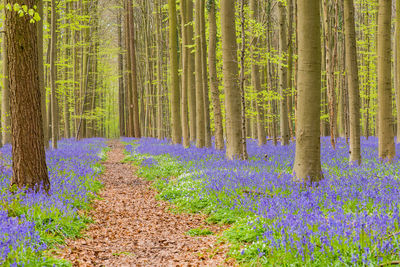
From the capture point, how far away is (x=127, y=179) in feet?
42.3

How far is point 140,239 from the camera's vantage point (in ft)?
21.1

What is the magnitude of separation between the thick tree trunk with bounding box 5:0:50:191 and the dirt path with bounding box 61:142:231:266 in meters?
1.87

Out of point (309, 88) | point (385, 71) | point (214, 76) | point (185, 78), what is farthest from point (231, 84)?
point (185, 78)

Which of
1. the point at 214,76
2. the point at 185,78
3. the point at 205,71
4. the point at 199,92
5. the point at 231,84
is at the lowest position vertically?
the point at 231,84

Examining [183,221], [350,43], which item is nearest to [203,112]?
[350,43]

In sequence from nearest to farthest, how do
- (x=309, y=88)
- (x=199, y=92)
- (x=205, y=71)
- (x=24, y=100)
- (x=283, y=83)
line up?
(x=24, y=100) → (x=309, y=88) → (x=283, y=83) → (x=205, y=71) → (x=199, y=92)

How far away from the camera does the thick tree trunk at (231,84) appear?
499 inches

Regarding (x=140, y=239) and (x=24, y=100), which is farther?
(x=24, y=100)

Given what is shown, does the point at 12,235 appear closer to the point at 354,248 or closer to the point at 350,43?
the point at 354,248

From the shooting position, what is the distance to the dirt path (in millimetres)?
5254

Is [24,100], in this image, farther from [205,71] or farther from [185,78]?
[185,78]

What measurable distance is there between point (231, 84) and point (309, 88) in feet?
17.0

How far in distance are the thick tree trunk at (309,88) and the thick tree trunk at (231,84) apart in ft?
15.6

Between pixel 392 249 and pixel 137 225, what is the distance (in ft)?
17.1
